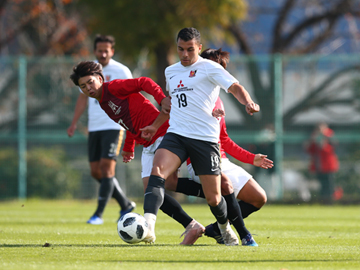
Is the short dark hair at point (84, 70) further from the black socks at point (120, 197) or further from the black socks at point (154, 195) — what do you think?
the black socks at point (120, 197)

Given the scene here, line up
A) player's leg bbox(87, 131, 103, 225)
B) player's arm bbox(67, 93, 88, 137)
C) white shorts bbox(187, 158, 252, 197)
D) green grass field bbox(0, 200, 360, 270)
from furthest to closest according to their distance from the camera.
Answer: player's arm bbox(67, 93, 88, 137) < player's leg bbox(87, 131, 103, 225) < white shorts bbox(187, 158, 252, 197) < green grass field bbox(0, 200, 360, 270)

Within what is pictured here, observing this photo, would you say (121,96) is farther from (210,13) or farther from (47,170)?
(210,13)

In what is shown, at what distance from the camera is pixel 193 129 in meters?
5.55

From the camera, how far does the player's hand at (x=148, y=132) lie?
576 centimetres

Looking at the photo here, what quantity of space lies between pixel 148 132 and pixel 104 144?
9.38 ft

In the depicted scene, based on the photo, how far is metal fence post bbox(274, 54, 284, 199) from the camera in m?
14.3

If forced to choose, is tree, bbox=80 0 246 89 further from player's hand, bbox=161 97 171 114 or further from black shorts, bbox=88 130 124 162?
player's hand, bbox=161 97 171 114

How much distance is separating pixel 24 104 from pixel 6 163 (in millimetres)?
1462

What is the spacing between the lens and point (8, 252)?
5.29m

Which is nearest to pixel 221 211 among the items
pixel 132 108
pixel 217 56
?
pixel 132 108

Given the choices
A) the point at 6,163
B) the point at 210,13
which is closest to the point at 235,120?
the point at 210,13

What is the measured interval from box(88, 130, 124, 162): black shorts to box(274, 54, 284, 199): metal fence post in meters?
6.47

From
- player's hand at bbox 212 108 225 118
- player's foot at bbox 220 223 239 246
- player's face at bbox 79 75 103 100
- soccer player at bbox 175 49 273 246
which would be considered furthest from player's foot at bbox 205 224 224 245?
player's face at bbox 79 75 103 100

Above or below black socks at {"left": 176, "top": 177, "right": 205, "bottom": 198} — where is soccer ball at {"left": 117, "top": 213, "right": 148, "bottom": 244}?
below
